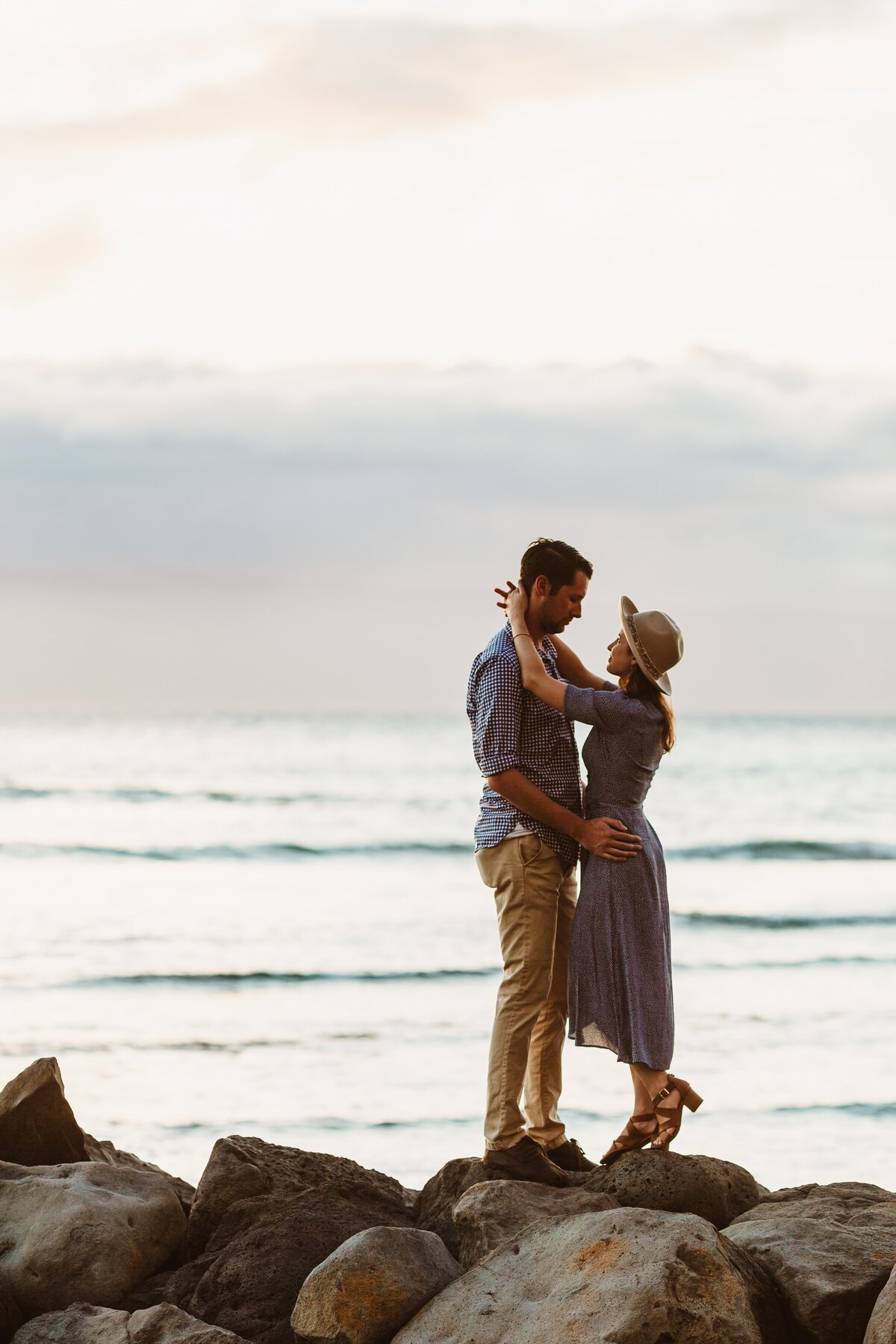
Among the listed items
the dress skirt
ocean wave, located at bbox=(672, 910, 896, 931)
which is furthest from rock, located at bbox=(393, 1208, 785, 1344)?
ocean wave, located at bbox=(672, 910, 896, 931)

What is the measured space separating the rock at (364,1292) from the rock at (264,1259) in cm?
24

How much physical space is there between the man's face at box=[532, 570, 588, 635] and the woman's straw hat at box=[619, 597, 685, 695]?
0.24m

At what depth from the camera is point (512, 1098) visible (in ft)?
16.6

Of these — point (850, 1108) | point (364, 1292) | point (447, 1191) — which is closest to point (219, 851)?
point (850, 1108)

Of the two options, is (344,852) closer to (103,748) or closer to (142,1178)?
(142,1178)

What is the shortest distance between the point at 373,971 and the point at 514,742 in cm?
921

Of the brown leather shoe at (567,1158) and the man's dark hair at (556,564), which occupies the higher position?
the man's dark hair at (556,564)

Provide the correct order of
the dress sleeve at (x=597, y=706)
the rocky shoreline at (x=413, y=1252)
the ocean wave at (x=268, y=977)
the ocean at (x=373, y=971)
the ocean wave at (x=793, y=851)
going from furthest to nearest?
the ocean wave at (x=793, y=851), the ocean wave at (x=268, y=977), the ocean at (x=373, y=971), the dress sleeve at (x=597, y=706), the rocky shoreline at (x=413, y=1252)

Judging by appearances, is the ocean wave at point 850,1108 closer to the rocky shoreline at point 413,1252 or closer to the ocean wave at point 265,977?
the rocky shoreline at point 413,1252

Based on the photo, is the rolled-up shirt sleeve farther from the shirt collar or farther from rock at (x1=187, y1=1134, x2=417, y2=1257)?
rock at (x1=187, y1=1134, x2=417, y2=1257)

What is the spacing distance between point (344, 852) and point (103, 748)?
68.4 ft

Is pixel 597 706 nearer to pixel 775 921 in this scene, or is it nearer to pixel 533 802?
pixel 533 802

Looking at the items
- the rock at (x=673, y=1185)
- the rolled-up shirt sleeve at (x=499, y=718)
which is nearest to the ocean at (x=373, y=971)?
the rock at (x=673, y=1185)

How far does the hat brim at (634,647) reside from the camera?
16.2 ft
